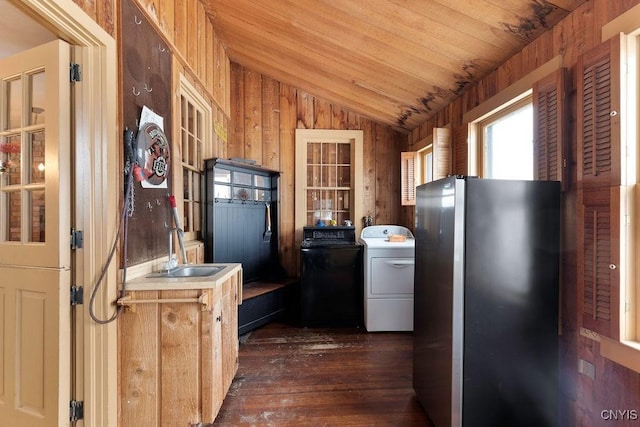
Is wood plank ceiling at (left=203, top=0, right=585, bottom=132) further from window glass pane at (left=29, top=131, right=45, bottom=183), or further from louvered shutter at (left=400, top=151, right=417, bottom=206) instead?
window glass pane at (left=29, top=131, right=45, bottom=183)

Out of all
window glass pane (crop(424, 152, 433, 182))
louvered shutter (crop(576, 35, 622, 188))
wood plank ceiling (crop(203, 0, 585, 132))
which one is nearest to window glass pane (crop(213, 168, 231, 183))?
wood plank ceiling (crop(203, 0, 585, 132))

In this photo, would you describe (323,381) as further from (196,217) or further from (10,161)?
(10,161)

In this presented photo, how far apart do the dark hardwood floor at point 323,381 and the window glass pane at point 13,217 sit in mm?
1517

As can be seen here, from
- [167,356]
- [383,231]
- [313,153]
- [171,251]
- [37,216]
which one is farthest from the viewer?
[313,153]

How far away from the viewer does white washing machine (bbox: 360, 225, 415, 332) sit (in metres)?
3.06

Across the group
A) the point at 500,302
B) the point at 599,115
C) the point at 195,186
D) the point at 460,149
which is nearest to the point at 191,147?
the point at 195,186

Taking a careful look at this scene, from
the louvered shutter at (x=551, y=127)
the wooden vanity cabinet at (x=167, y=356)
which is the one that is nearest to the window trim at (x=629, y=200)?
the louvered shutter at (x=551, y=127)

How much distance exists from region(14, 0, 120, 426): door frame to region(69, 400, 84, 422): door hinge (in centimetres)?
2

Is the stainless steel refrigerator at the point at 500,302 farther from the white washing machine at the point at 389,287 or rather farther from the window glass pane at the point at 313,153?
the window glass pane at the point at 313,153

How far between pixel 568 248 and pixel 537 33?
48.7 inches

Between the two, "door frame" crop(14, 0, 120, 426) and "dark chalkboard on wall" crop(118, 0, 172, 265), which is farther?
"dark chalkboard on wall" crop(118, 0, 172, 265)

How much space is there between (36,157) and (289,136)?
2729 millimetres

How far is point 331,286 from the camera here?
3.23 metres

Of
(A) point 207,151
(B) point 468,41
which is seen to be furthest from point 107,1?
(B) point 468,41
